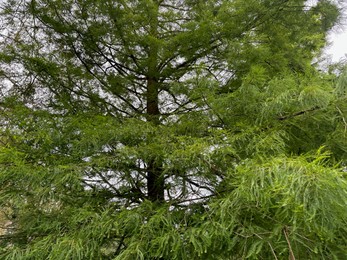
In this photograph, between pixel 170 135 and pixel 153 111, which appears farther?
pixel 153 111

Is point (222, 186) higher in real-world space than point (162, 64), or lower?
lower

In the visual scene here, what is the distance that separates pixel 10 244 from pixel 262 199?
2.77 metres

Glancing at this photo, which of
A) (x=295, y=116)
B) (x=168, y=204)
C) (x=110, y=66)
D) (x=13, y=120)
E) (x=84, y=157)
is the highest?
(x=110, y=66)

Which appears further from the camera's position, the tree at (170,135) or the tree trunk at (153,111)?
the tree trunk at (153,111)

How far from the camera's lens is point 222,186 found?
2.82 meters

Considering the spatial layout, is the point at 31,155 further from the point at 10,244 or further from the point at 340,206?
the point at 340,206

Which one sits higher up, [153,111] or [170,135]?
[153,111]

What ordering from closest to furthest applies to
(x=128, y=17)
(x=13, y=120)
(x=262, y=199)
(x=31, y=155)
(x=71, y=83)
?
(x=262, y=199)
(x=31, y=155)
(x=13, y=120)
(x=128, y=17)
(x=71, y=83)

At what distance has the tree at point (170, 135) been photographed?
2066mm

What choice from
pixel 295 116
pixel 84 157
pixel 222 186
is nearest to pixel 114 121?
pixel 84 157

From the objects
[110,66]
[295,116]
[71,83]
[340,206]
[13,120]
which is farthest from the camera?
[110,66]

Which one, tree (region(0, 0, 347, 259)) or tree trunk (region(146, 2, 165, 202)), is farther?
tree trunk (region(146, 2, 165, 202))

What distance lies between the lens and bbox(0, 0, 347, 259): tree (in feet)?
6.78

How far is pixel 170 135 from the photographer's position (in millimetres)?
2967
